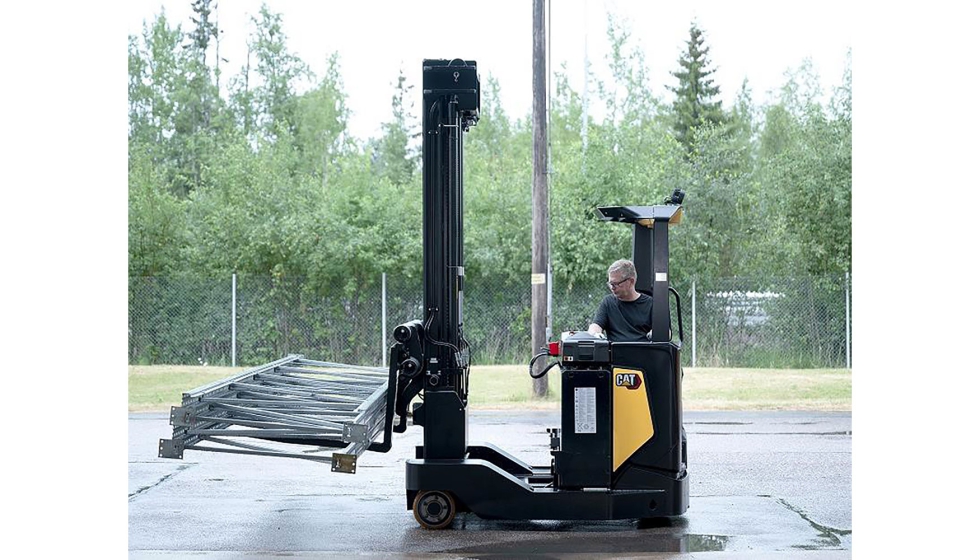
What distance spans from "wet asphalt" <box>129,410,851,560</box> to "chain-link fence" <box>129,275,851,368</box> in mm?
9105

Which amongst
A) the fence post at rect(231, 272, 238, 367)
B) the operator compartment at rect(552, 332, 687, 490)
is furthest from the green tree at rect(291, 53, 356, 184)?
the operator compartment at rect(552, 332, 687, 490)

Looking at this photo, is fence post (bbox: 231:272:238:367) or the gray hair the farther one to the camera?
fence post (bbox: 231:272:238:367)

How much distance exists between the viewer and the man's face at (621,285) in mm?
8492

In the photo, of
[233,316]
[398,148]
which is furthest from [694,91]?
[233,316]

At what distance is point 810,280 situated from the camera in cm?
2250

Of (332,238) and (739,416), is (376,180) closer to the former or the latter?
(332,238)

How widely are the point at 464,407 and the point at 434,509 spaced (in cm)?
77

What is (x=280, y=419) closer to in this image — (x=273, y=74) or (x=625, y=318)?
(x=625, y=318)

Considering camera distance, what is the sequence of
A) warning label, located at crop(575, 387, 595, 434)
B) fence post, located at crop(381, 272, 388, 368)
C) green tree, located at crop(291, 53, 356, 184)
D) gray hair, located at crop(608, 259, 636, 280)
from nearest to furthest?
warning label, located at crop(575, 387, 595, 434)
gray hair, located at crop(608, 259, 636, 280)
fence post, located at crop(381, 272, 388, 368)
green tree, located at crop(291, 53, 356, 184)

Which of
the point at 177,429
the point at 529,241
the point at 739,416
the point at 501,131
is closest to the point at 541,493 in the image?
the point at 177,429

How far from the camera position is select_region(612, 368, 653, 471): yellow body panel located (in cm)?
813

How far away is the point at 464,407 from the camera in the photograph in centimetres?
847

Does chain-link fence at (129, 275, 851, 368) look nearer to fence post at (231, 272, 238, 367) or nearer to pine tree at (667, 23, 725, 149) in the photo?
fence post at (231, 272, 238, 367)

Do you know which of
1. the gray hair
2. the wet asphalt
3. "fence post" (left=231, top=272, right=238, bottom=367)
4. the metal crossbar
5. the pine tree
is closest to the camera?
the metal crossbar
